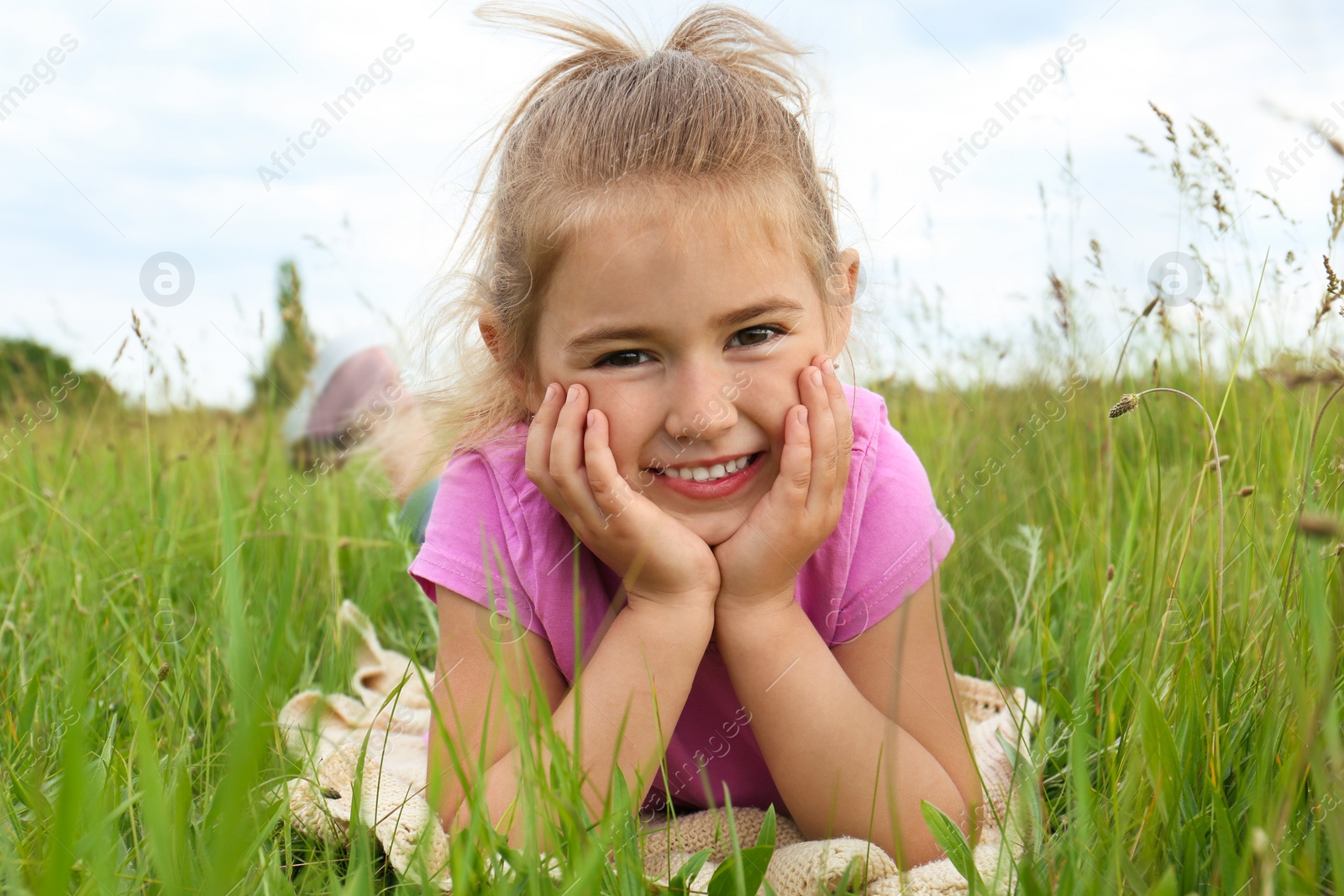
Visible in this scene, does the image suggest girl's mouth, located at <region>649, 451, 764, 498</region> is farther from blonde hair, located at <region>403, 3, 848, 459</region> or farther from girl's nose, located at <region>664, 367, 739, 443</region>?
blonde hair, located at <region>403, 3, 848, 459</region>

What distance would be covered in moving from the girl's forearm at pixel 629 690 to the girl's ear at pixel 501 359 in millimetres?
540

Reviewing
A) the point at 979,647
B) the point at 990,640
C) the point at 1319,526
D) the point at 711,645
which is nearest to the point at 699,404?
the point at 711,645

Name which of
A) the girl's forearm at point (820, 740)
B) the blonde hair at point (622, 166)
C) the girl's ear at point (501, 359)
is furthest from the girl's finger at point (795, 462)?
the girl's ear at point (501, 359)

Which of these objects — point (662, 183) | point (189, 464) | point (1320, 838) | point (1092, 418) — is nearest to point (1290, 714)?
point (1320, 838)

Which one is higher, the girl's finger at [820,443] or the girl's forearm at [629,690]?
the girl's finger at [820,443]

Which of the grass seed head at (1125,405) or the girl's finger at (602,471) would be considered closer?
the grass seed head at (1125,405)

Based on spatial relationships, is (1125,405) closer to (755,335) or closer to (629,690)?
(755,335)

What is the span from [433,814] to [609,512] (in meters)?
0.83

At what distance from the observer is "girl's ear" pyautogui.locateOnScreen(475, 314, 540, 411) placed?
1.96m

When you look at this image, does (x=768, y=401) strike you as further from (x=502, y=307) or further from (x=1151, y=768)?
(x=1151, y=768)

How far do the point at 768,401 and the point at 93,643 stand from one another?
1.46 meters

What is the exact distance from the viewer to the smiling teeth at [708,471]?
171 centimetres

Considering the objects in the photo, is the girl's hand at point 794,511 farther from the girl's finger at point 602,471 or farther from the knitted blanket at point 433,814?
the knitted blanket at point 433,814

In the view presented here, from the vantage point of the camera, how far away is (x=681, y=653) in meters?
1.64
